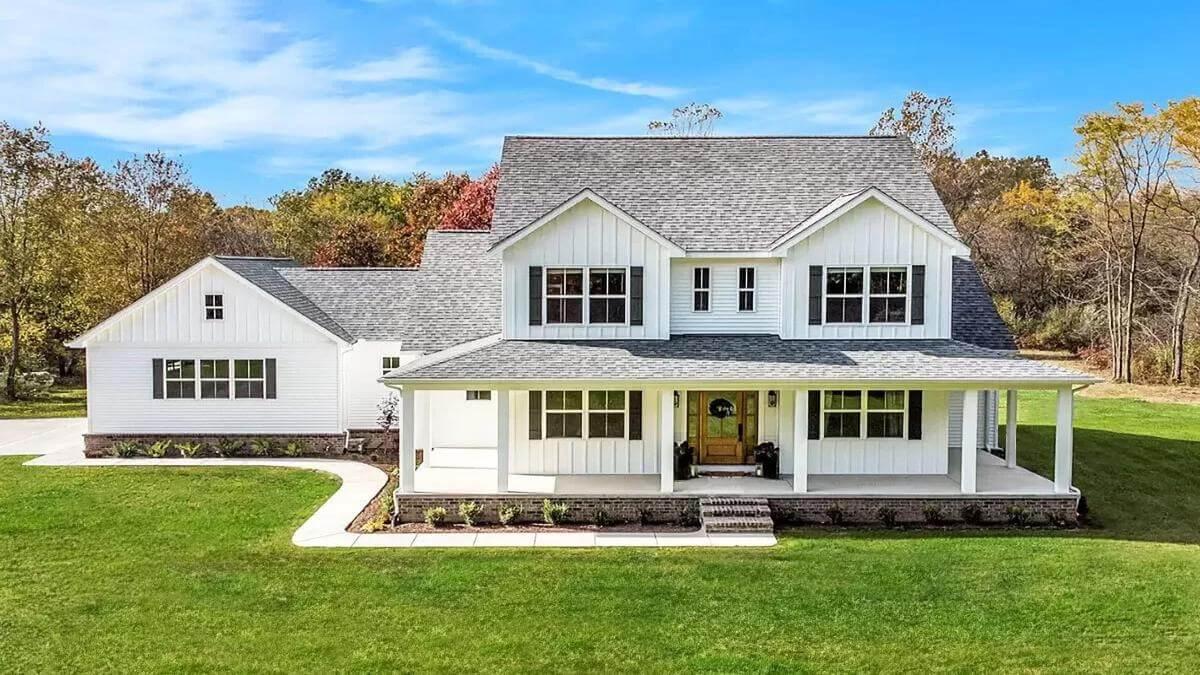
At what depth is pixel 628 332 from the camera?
18.2 metres

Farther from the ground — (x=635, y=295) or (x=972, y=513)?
(x=635, y=295)

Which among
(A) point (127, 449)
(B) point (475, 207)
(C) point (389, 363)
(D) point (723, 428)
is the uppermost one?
(B) point (475, 207)

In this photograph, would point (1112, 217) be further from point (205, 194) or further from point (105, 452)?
point (205, 194)

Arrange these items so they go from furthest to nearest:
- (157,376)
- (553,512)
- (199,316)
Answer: (157,376)
(199,316)
(553,512)

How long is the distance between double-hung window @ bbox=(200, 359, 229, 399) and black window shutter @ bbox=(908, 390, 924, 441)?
16.6 meters

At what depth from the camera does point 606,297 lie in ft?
59.6

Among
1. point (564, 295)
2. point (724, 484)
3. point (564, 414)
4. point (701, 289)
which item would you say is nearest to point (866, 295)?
point (701, 289)

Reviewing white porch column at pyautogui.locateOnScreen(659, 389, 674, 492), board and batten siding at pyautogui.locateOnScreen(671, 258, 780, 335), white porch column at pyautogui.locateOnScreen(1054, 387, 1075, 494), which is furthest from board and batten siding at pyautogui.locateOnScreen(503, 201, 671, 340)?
white porch column at pyautogui.locateOnScreen(1054, 387, 1075, 494)

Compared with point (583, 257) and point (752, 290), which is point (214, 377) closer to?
point (583, 257)

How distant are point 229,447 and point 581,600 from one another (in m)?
13.7

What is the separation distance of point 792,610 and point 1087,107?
33.5 metres

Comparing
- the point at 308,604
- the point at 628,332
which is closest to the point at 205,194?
the point at 628,332

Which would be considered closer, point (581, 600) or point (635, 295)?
point (581, 600)

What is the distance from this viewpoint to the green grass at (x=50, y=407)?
29641 mm
